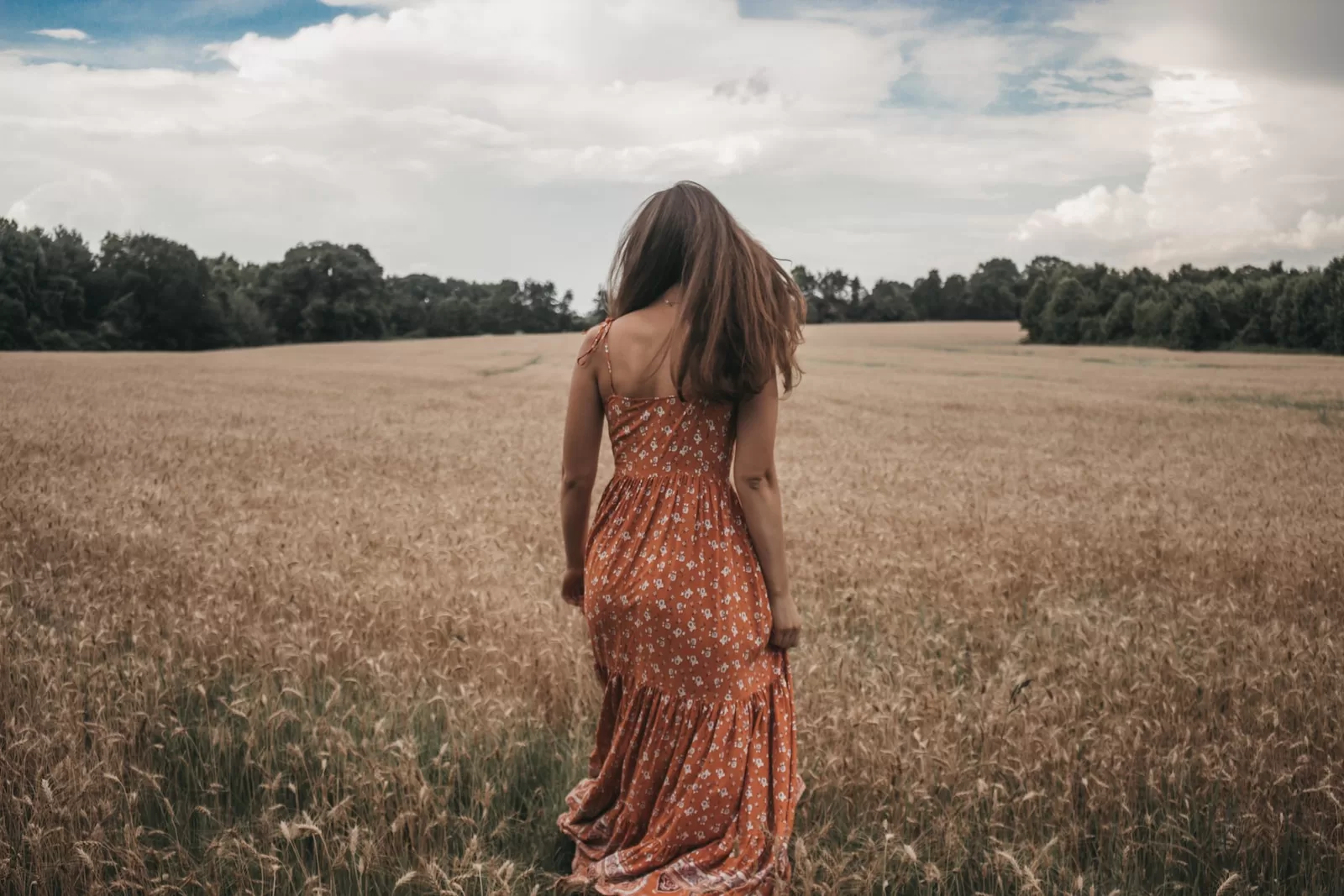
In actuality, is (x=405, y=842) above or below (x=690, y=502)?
below

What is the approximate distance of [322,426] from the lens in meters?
15.9

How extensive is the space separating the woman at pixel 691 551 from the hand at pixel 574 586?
23 cm

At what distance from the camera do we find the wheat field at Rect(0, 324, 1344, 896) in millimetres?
3242

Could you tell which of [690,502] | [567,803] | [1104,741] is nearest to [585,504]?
[690,502]

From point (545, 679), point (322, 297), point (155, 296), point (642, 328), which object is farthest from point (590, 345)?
point (322, 297)

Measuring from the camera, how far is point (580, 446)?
10.1 feet

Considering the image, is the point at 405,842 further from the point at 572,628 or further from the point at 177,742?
the point at 572,628

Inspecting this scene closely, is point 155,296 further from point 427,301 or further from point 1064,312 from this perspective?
point 1064,312

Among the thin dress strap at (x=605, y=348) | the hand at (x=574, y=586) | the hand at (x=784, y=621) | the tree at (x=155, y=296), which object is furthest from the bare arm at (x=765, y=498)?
the tree at (x=155, y=296)

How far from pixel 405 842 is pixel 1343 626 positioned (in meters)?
A: 5.85

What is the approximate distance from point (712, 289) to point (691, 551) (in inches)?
33.7

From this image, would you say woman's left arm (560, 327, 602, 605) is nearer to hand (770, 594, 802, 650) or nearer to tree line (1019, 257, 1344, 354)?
hand (770, 594, 802, 650)

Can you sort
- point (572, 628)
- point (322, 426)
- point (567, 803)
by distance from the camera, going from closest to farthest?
point (567, 803), point (572, 628), point (322, 426)

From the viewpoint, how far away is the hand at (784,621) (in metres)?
3.04
